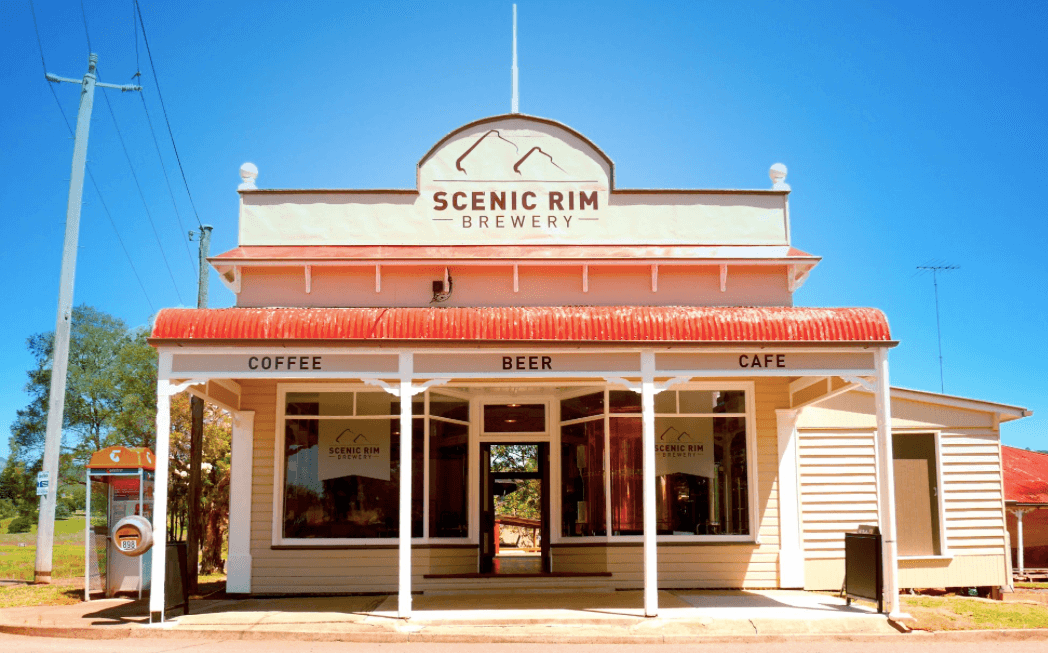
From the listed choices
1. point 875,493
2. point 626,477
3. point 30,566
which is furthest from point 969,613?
point 30,566

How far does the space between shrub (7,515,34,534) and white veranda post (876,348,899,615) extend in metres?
44.1

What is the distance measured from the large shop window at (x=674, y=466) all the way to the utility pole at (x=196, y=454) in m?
5.93

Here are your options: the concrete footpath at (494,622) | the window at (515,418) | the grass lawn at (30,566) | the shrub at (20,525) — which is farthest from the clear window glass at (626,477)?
the shrub at (20,525)

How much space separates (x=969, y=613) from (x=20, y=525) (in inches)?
1773

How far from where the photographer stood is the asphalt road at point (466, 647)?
10.3 meters

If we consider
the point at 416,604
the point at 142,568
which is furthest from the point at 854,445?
the point at 142,568

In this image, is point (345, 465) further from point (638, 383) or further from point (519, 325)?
point (638, 383)

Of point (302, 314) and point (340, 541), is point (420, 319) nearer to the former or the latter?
point (302, 314)

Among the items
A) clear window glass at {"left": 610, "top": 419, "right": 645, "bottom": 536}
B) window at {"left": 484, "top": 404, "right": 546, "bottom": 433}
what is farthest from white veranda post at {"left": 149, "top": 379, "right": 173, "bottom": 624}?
clear window glass at {"left": 610, "top": 419, "right": 645, "bottom": 536}

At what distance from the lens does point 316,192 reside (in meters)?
15.1

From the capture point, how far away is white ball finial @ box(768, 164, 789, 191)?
50.4 ft

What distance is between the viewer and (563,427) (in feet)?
49.9

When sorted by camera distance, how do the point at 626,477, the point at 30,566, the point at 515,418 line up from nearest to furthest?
the point at 626,477, the point at 515,418, the point at 30,566

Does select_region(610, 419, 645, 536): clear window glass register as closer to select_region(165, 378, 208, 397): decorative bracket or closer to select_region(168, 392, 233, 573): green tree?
select_region(165, 378, 208, 397): decorative bracket
